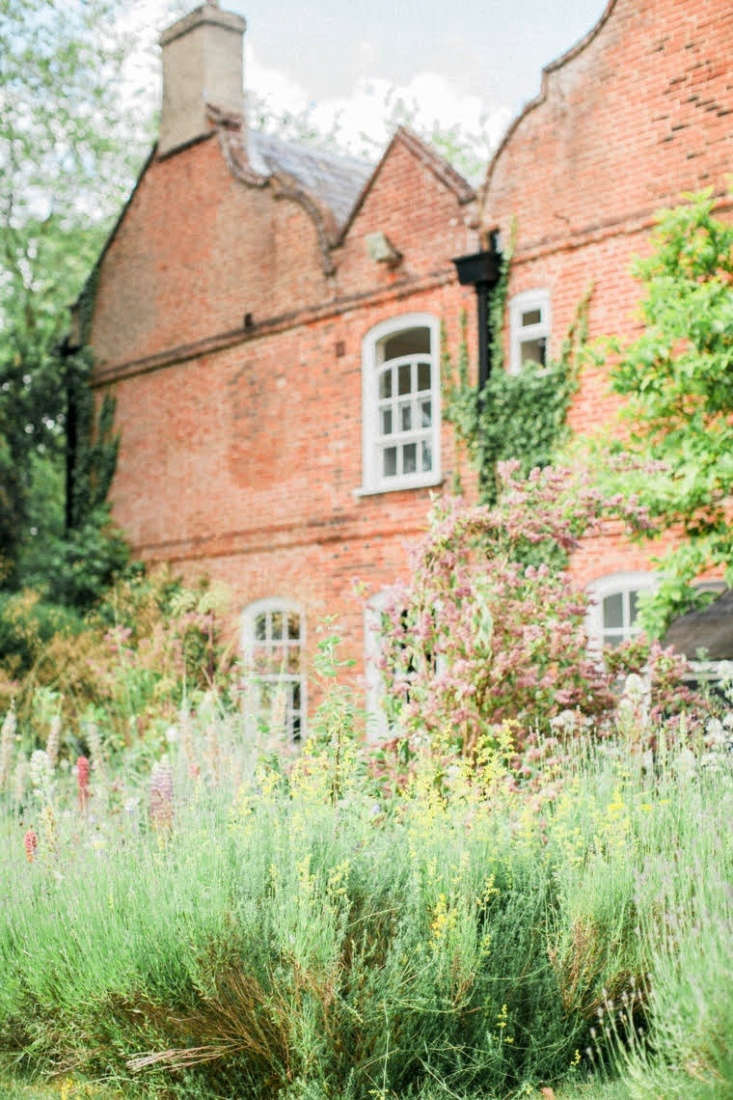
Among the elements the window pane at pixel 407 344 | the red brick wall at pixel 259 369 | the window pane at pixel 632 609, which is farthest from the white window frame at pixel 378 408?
the window pane at pixel 632 609

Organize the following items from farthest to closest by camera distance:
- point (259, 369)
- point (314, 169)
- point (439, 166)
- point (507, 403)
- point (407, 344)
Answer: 1. point (314, 169)
2. point (259, 369)
3. point (407, 344)
4. point (439, 166)
5. point (507, 403)

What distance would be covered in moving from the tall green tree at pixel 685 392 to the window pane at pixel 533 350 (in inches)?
149

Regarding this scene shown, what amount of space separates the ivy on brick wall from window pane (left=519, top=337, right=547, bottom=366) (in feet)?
0.74

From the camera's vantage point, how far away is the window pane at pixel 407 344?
53.1ft

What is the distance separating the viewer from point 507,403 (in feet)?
46.2

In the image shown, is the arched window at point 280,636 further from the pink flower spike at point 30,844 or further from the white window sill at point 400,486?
the pink flower spike at point 30,844

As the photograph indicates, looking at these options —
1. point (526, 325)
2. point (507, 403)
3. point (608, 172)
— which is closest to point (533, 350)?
point (526, 325)

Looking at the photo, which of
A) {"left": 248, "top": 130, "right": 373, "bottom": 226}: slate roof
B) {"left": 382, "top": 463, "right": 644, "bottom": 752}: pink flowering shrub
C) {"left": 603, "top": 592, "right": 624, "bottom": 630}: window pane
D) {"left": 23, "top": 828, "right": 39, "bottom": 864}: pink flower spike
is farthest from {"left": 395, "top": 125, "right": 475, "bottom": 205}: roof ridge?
{"left": 23, "top": 828, "right": 39, "bottom": 864}: pink flower spike

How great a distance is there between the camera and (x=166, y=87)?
63.7 feet

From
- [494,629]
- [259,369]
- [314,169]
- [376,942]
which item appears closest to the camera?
[376,942]

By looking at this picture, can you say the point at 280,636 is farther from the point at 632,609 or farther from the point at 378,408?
the point at 632,609

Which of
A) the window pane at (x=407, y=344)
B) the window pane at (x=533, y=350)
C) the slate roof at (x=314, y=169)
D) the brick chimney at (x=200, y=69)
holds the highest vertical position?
the brick chimney at (x=200, y=69)

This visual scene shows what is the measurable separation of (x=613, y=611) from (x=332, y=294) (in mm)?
5743

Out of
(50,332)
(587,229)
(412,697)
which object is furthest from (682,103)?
(50,332)
